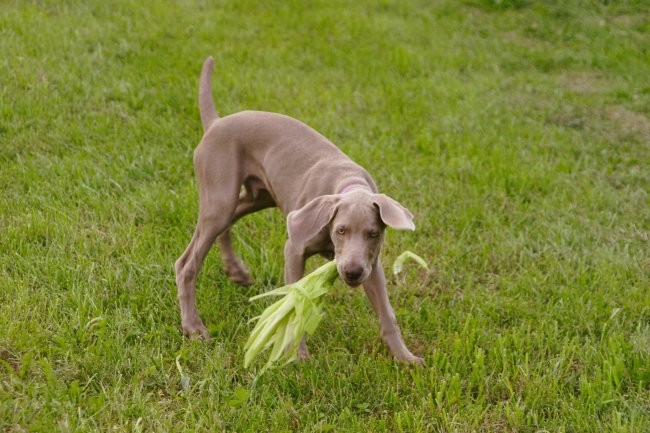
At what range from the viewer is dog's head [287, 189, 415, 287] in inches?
130

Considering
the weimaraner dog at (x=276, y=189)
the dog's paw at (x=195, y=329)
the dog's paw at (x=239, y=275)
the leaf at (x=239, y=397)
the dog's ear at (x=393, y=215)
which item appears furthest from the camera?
the dog's paw at (x=239, y=275)

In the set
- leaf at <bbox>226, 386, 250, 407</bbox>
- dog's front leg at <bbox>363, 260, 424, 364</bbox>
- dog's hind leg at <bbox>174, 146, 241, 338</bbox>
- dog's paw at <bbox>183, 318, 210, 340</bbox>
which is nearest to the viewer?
leaf at <bbox>226, 386, 250, 407</bbox>

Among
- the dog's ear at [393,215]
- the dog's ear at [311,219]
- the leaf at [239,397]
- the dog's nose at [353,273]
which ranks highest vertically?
the dog's ear at [393,215]

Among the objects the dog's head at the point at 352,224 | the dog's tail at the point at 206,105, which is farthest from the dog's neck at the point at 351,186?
the dog's tail at the point at 206,105

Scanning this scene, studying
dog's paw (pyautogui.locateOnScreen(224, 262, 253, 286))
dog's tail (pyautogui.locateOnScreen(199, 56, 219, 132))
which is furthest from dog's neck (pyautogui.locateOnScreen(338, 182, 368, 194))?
dog's tail (pyautogui.locateOnScreen(199, 56, 219, 132))

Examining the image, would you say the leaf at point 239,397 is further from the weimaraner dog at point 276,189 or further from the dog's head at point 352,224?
the dog's head at point 352,224

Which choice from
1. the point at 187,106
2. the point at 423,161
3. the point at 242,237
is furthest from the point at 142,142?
the point at 423,161

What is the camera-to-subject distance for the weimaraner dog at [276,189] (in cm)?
365

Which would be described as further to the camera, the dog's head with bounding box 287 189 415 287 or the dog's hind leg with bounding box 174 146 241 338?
the dog's hind leg with bounding box 174 146 241 338

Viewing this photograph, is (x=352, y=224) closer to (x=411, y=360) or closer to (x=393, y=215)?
(x=393, y=215)

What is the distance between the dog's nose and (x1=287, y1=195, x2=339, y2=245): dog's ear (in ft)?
0.87

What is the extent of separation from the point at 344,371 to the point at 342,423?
39 centimetres

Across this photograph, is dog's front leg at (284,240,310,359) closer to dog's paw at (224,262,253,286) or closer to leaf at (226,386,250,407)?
leaf at (226,386,250,407)

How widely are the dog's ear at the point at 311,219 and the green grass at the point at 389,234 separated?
0.64 meters
